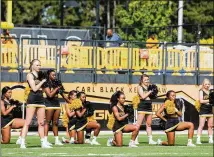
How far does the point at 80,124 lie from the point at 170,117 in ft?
6.65

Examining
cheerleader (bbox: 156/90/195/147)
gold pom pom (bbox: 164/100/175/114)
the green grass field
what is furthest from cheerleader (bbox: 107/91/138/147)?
gold pom pom (bbox: 164/100/175/114)

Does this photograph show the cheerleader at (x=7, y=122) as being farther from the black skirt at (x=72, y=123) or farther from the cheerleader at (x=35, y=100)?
the cheerleader at (x=35, y=100)

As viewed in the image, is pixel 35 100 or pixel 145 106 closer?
pixel 35 100

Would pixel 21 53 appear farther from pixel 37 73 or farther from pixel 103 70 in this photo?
pixel 37 73

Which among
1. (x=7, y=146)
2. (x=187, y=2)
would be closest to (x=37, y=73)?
(x=7, y=146)

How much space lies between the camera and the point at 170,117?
1945 centimetres

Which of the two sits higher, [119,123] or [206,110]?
[206,110]

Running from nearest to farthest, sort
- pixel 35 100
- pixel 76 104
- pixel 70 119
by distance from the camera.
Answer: pixel 35 100
pixel 76 104
pixel 70 119

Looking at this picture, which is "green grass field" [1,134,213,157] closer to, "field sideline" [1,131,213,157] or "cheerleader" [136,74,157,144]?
"field sideline" [1,131,213,157]

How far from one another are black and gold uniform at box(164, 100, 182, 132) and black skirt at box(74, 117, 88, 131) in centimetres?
184

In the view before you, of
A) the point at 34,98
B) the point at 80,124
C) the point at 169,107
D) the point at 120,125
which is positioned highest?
the point at 34,98

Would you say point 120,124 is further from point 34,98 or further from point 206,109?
point 206,109

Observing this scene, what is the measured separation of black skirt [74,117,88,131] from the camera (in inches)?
777

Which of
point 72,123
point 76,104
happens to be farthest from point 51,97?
point 72,123
